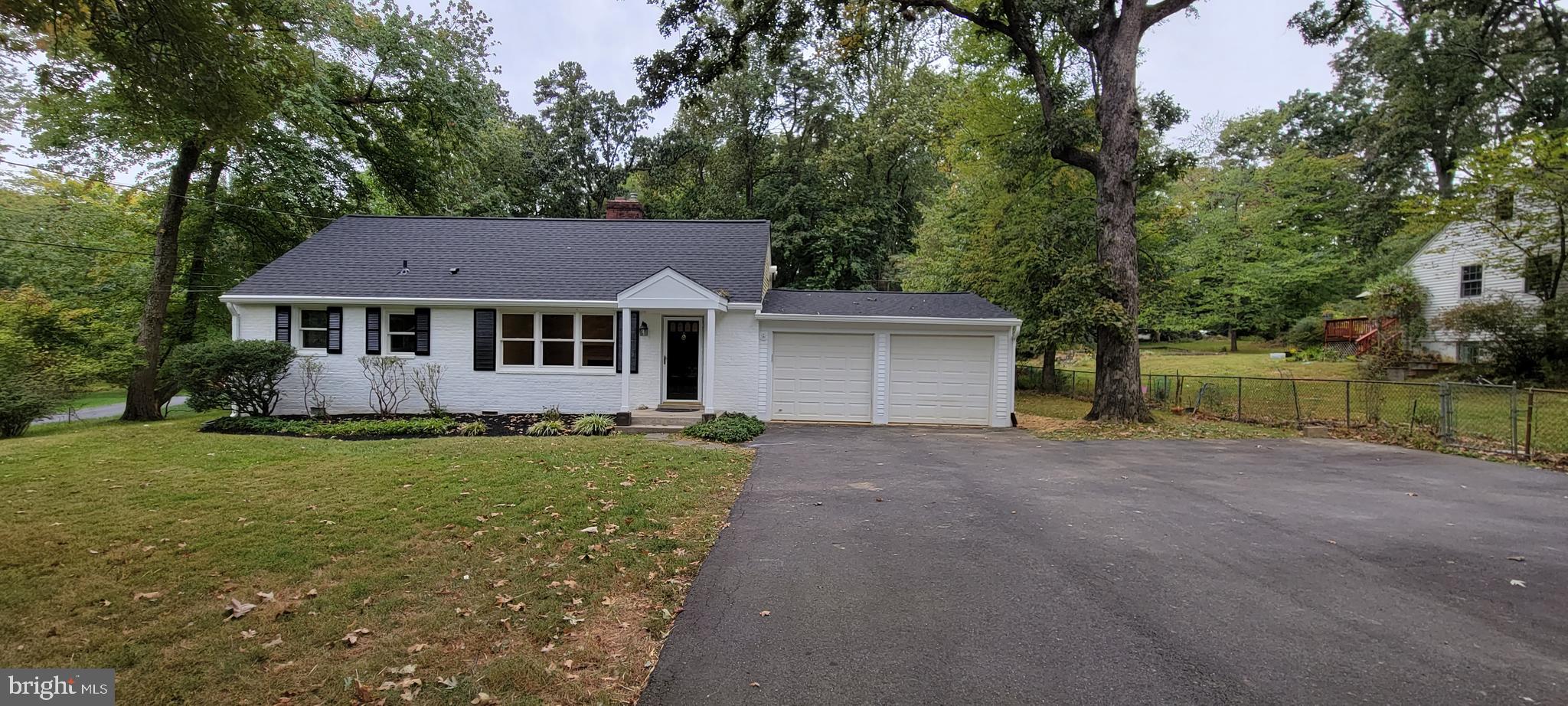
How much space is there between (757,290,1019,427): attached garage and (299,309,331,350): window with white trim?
9.55m

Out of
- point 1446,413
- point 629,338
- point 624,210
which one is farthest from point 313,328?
point 1446,413

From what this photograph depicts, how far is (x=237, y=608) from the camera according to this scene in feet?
11.6

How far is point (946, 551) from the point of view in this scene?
15.9 feet

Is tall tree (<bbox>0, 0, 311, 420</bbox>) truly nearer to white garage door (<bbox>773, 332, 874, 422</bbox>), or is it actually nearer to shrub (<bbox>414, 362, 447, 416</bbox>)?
shrub (<bbox>414, 362, 447, 416</bbox>)

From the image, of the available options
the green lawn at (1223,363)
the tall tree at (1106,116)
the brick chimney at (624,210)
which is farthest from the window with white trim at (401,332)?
the green lawn at (1223,363)

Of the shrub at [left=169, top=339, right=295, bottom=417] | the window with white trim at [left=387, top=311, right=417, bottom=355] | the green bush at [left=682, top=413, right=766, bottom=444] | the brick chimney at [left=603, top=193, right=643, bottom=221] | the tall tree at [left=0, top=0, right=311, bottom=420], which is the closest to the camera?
the tall tree at [left=0, top=0, right=311, bottom=420]

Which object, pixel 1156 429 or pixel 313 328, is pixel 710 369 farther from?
pixel 1156 429

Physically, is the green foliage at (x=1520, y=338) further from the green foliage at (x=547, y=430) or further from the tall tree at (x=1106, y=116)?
the green foliage at (x=547, y=430)

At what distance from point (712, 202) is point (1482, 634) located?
27887 millimetres

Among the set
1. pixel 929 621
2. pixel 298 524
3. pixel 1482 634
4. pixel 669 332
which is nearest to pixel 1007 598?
pixel 929 621

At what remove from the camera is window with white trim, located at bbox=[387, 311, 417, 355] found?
44.3ft

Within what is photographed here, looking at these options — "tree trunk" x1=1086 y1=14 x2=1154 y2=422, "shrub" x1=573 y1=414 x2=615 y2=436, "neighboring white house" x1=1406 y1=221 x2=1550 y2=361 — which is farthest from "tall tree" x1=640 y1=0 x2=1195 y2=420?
"neighboring white house" x1=1406 y1=221 x2=1550 y2=361

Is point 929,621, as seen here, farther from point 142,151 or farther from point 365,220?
point 142,151

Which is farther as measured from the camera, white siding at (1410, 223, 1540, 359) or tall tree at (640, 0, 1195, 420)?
white siding at (1410, 223, 1540, 359)
